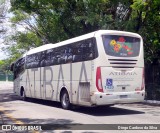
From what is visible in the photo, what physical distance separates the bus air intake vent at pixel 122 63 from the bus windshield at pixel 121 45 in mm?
231

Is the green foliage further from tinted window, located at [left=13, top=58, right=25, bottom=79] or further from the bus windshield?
the bus windshield

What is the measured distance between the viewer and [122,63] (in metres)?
13.4

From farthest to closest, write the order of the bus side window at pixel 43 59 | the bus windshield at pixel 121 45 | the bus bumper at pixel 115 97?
1. the bus side window at pixel 43 59
2. the bus windshield at pixel 121 45
3. the bus bumper at pixel 115 97

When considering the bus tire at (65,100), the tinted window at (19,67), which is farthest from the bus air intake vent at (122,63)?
the tinted window at (19,67)

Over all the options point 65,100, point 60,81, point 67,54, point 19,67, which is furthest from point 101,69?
point 19,67

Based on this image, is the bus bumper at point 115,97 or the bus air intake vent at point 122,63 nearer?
the bus bumper at point 115,97

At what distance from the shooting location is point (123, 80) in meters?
13.4

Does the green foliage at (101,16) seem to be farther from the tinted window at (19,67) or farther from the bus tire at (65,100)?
the bus tire at (65,100)

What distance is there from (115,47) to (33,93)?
8.80 meters

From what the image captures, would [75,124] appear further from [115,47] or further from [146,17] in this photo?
[146,17]

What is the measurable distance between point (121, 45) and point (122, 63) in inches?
31.2

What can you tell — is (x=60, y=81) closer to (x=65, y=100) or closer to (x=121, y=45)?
(x=65, y=100)

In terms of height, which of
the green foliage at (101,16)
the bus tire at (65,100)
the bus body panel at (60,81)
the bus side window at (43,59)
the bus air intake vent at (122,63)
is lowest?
the bus tire at (65,100)

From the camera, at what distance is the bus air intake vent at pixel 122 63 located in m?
13.2
